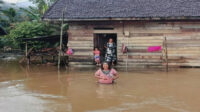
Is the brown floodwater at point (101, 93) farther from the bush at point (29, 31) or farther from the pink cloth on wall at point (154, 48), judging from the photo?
the bush at point (29, 31)

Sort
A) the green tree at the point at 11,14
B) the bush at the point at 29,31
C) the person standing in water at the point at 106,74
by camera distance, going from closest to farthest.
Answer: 1. the person standing in water at the point at 106,74
2. the bush at the point at 29,31
3. the green tree at the point at 11,14

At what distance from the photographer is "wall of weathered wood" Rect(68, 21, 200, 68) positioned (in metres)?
11.0

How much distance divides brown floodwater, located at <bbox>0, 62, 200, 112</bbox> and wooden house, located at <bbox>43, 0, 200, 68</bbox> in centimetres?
130

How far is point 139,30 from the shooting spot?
443 inches

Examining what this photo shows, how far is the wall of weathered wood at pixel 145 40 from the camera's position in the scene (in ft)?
36.2

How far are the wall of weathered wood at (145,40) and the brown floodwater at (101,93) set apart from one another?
1216 millimetres

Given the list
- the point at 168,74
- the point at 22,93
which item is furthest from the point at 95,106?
the point at 168,74

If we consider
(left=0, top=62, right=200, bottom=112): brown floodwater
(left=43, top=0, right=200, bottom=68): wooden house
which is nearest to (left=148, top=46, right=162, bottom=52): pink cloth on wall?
(left=43, top=0, right=200, bottom=68): wooden house

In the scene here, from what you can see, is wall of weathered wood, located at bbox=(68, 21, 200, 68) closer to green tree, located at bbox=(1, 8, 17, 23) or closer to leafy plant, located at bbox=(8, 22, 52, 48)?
leafy plant, located at bbox=(8, 22, 52, 48)

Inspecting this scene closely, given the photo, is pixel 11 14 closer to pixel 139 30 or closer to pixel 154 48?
pixel 139 30

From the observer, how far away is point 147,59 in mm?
11320

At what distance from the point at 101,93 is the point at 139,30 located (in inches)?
203

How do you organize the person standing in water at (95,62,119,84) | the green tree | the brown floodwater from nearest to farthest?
the brown floodwater < the person standing in water at (95,62,119,84) < the green tree

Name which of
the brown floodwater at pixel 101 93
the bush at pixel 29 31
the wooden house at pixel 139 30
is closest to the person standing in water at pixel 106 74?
the brown floodwater at pixel 101 93
